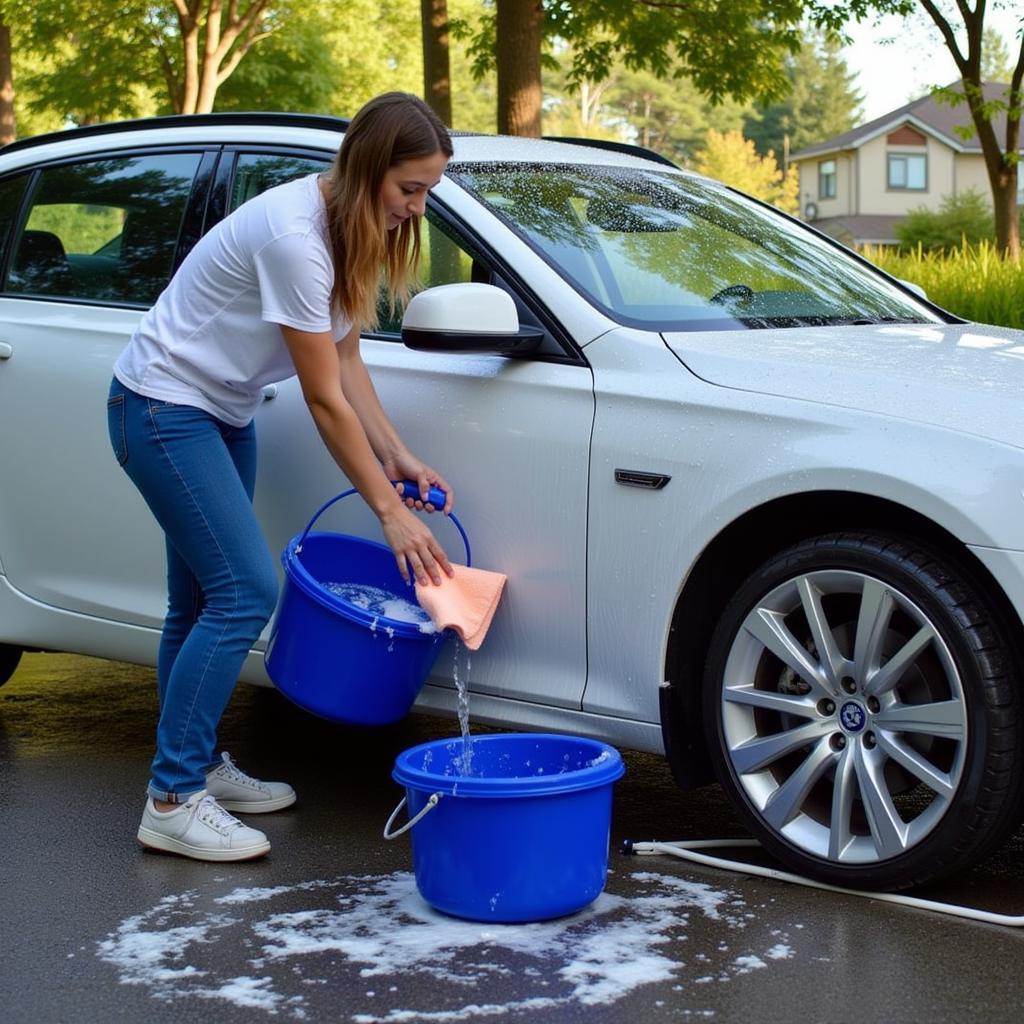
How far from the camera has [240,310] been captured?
394 cm

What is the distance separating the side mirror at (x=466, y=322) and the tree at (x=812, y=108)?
351ft

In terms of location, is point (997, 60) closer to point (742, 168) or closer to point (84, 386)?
point (742, 168)

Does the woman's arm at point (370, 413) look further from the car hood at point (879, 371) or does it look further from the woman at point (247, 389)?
the car hood at point (879, 371)

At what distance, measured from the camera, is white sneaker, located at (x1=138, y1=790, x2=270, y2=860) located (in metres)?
4.03

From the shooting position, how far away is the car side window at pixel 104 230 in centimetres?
482

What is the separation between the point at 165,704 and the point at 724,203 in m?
2.19

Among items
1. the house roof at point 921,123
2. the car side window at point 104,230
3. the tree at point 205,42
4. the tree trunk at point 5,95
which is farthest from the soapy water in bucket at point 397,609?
the house roof at point 921,123

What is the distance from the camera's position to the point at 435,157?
3734 mm

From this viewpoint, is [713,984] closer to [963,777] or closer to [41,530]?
[963,777]

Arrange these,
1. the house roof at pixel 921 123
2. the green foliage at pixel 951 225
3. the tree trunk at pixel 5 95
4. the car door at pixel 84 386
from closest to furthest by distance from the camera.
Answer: the car door at pixel 84 386, the tree trunk at pixel 5 95, the green foliage at pixel 951 225, the house roof at pixel 921 123

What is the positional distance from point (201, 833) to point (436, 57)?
9.60 meters

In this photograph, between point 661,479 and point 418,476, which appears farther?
point 418,476

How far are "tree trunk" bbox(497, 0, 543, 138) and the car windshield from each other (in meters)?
6.46

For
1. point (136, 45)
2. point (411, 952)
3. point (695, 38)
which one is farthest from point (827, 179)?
point (411, 952)
